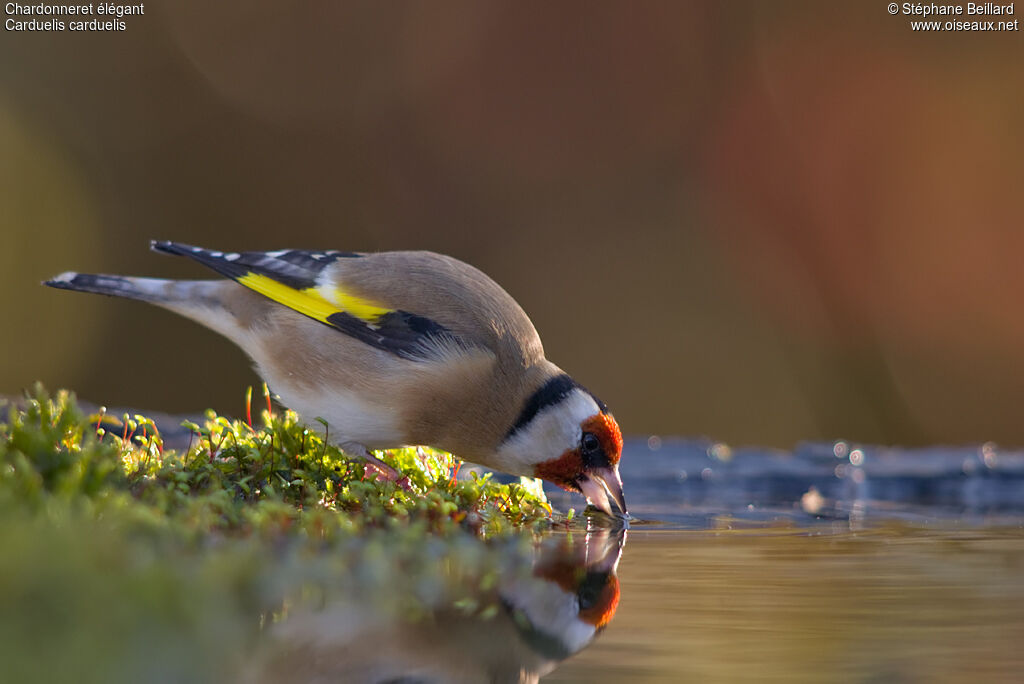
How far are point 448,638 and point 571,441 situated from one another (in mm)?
2476

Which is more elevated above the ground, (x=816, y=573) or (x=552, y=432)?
(x=552, y=432)

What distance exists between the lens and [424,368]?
15.9ft

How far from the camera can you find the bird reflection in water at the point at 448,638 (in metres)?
2.10

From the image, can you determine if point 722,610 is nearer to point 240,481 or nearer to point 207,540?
point 207,540

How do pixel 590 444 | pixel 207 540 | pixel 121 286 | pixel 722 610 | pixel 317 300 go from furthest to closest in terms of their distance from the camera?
pixel 121 286 < pixel 317 300 < pixel 590 444 < pixel 207 540 < pixel 722 610

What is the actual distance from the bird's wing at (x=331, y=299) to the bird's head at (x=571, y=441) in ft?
1.29

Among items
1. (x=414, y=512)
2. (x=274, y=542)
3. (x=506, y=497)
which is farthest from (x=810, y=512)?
(x=274, y=542)

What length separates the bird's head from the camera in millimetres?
4797

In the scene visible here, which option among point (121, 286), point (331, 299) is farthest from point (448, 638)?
point (121, 286)

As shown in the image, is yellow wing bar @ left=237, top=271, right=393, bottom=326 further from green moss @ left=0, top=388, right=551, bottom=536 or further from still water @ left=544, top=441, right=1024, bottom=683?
still water @ left=544, top=441, right=1024, bottom=683

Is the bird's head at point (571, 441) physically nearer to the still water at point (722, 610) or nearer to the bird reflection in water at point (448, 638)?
the still water at point (722, 610)

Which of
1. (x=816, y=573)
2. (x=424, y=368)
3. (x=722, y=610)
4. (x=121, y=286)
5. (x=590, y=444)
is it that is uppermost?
(x=121, y=286)

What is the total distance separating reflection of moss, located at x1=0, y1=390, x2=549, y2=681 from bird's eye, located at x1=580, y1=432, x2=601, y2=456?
34cm

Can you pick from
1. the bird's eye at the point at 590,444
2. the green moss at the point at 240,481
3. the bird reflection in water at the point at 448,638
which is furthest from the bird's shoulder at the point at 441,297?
the bird reflection in water at the point at 448,638
